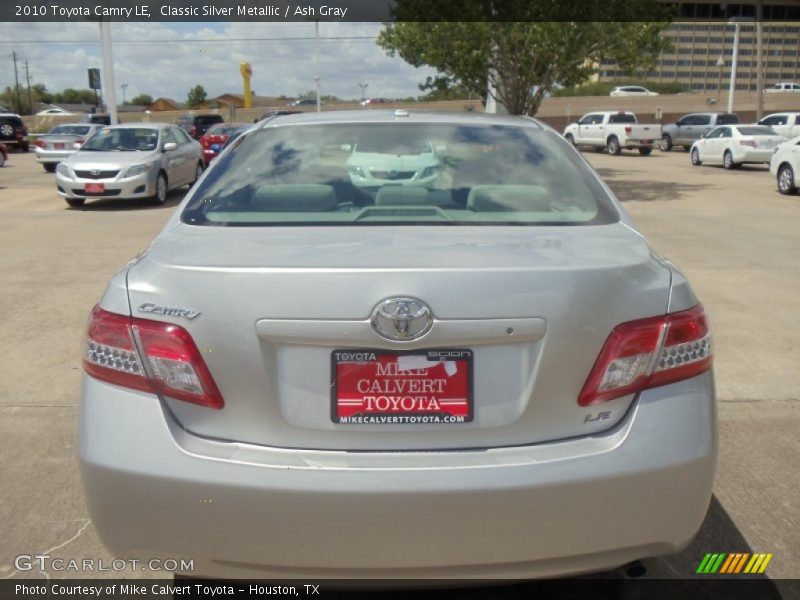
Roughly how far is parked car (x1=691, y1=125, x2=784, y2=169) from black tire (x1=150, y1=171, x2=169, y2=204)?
17.8 meters

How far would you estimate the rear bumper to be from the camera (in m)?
2.09

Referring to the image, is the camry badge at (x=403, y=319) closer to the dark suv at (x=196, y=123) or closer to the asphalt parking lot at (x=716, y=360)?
the asphalt parking lot at (x=716, y=360)

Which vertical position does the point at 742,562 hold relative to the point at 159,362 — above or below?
below

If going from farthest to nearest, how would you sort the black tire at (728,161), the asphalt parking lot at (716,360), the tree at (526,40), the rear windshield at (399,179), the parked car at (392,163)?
the black tire at (728,161), the tree at (526,40), the parked car at (392,163), the asphalt parking lot at (716,360), the rear windshield at (399,179)

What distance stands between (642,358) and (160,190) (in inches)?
585

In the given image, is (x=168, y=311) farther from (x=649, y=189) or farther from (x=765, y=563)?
(x=649, y=189)

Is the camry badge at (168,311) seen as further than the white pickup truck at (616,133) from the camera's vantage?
No

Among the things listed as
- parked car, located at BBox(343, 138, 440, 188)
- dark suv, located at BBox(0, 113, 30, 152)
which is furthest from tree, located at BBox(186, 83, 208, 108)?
parked car, located at BBox(343, 138, 440, 188)

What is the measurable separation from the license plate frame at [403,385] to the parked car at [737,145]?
2531cm

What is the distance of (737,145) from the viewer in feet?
81.5

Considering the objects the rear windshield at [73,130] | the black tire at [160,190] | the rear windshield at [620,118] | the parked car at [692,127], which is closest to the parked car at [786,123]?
the parked car at [692,127]

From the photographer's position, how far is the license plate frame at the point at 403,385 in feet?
7.07

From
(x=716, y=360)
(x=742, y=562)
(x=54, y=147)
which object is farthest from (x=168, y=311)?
(x=54, y=147)

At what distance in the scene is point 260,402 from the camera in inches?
86.3
